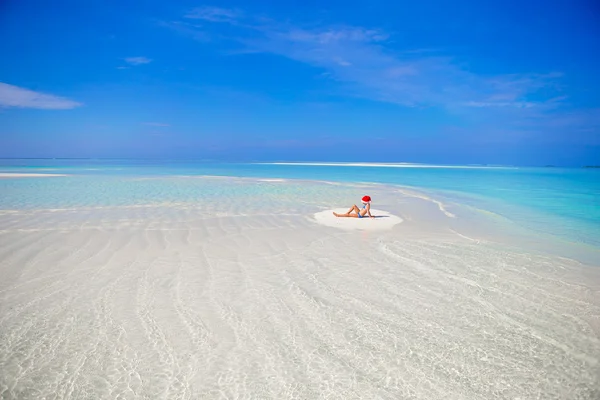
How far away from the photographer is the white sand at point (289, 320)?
114 inches

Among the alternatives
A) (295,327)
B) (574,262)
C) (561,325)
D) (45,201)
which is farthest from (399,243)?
(45,201)

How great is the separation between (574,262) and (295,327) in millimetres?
6236

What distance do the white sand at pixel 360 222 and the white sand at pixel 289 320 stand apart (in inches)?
74.9

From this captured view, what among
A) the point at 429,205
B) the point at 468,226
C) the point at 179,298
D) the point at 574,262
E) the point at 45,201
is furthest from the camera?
the point at 429,205

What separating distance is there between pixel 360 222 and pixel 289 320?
675cm

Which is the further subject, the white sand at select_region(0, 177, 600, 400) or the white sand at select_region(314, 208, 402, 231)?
the white sand at select_region(314, 208, 402, 231)

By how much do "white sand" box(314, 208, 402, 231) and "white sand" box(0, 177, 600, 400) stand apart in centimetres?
190

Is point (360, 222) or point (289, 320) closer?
point (289, 320)

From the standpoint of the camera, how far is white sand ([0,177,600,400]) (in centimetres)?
290

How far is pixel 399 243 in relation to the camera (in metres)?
7.97

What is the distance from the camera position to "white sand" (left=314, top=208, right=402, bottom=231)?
9719mm

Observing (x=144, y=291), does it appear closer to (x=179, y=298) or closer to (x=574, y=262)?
(x=179, y=298)

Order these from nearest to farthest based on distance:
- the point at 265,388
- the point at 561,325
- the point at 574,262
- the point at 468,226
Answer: the point at 265,388
the point at 561,325
the point at 574,262
the point at 468,226

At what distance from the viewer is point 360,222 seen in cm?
1041
